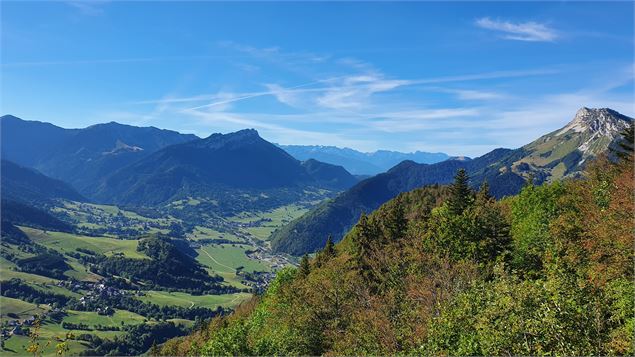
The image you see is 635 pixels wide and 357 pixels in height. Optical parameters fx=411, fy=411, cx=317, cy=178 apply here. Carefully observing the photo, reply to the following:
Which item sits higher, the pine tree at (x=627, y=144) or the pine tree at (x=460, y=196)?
the pine tree at (x=627, y=144)

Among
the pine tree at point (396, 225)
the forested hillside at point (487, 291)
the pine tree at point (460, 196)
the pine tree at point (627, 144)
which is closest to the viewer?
the forested hillside at point (487, 291)

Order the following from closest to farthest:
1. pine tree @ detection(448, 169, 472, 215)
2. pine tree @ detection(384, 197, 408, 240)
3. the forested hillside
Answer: the forested hillside
pine tree @ detection(448, 169, 472, 215)
pine tree @ detection(384, 197, 408, 240)

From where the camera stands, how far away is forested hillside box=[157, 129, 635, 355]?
867 inches

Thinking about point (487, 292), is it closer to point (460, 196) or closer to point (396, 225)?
point (396, 225)

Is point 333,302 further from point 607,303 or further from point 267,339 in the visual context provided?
point 607,303

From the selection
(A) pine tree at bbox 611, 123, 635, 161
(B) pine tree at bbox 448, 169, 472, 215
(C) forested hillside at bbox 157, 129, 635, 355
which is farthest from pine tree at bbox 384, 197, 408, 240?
(A) pine tree at bbox 611, 123, 635, 161

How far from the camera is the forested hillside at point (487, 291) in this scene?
22.0m

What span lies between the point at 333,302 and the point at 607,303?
28.5m

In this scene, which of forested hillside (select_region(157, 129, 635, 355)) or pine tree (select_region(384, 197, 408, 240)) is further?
pine tree (select_region(384, 197, 408, 240))

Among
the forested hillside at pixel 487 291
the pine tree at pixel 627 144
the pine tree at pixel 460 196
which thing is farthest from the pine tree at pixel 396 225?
the pine tree at pixel 627 144

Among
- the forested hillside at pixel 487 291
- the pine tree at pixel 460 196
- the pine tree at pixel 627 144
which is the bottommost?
the forested hillside at pixel 487 291

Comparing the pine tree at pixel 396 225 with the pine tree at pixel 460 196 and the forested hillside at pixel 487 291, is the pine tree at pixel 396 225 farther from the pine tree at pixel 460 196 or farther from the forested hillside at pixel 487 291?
the pine tree at pixel 460 196

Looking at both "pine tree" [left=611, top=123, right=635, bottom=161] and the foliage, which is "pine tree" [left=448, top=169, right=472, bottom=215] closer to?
the foliage

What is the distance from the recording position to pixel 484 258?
5153cm
